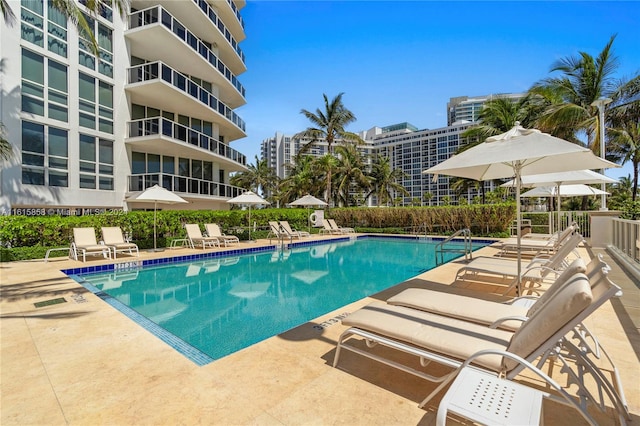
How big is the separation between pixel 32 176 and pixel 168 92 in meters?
7.29

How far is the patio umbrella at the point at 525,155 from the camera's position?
398 cm

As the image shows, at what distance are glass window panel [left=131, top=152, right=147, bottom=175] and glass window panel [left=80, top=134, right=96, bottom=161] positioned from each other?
2.09 metres

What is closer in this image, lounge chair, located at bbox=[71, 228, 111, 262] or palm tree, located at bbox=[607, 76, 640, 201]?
lounge chair, located at bbox=[71, 228, 111, 262]

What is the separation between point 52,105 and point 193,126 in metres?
7.36

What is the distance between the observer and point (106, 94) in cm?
1523

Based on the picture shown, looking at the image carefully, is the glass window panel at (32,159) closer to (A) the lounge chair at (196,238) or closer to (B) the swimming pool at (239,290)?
(A) the lounge chair at (196,238)

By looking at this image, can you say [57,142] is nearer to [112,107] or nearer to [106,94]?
[112,107]

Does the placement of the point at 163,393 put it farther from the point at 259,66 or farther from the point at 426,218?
the point at 259,66

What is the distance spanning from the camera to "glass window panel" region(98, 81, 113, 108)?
1502cm

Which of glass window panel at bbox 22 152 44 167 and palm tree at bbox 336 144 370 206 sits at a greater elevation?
palm tree at bbox 336 144 370 206

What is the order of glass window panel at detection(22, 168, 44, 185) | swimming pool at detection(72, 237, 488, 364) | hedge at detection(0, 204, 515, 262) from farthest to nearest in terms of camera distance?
1. glass window panel at detection(22, 168, 44, 185)
2. hedge at detection(0, 204, 515, 262)
3. swimming pool at detection(72, 237, 488, 364)

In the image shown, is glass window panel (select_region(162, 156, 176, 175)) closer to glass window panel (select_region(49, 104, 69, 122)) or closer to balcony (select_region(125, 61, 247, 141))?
balcony (select_region(125, 61, 247, 141))

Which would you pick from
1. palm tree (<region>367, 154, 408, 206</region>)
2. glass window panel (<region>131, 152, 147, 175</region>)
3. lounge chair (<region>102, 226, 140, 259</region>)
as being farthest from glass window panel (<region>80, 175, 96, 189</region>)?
palm tree (<region>367, 154, 408, 206</region>)

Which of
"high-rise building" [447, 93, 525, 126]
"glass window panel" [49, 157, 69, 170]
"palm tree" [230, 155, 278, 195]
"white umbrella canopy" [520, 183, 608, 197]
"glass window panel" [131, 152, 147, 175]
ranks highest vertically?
"high-rise building" [447, 93, 525, 126]
